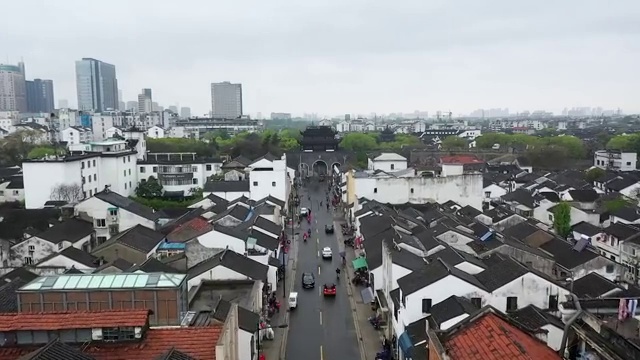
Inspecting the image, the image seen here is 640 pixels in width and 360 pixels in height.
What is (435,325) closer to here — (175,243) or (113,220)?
(175,243)

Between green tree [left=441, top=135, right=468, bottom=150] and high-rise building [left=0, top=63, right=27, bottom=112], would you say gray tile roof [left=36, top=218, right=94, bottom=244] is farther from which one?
high-rise building [left=0, top=63, right=27, bottom=112]

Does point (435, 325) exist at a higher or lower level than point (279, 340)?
higher

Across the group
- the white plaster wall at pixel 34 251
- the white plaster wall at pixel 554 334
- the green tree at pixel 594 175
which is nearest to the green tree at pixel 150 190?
the white plaster wall at pixel 34 251

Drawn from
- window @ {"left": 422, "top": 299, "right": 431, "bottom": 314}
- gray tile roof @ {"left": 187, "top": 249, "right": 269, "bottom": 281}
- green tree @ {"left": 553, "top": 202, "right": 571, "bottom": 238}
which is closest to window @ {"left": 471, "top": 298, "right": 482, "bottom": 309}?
window @ {"left": 422, "top": 299, "right": 431, "bottom": 314}

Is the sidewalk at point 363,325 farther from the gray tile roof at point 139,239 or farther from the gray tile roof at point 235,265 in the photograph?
the gray tile roof at point 139,239

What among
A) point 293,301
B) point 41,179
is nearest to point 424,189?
point 293,301

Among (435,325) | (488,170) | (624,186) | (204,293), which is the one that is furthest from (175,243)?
(488,170)
